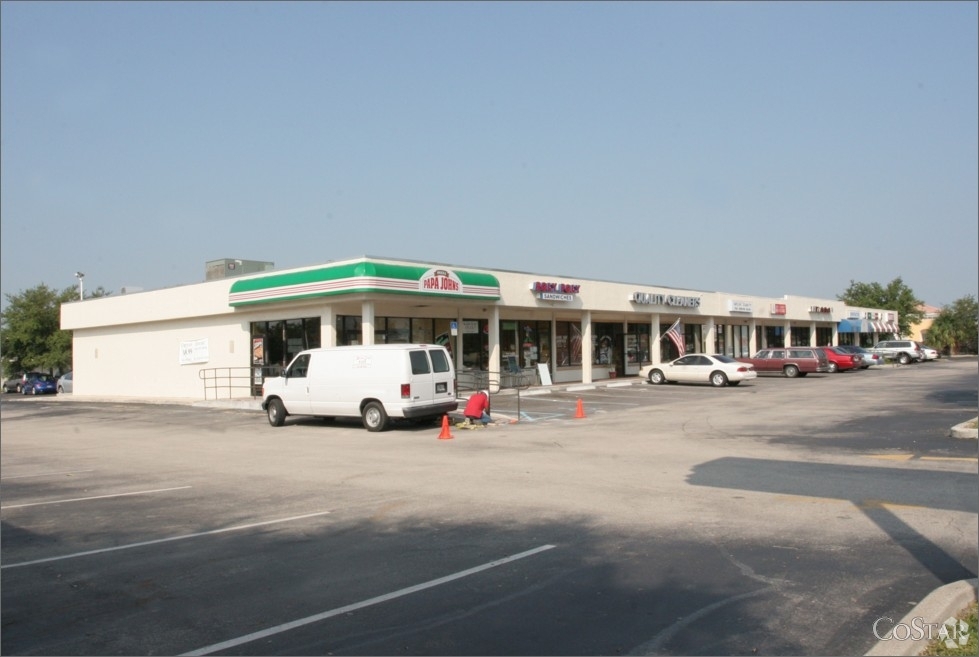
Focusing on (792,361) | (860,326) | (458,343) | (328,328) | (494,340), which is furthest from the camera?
(860,326)

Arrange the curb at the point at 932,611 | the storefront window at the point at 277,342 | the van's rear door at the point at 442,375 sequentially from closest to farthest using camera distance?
1. the curb at the point at 932,611
2. the van's rear door at the point at 442,375
3. the storefront window at the point at 277,342

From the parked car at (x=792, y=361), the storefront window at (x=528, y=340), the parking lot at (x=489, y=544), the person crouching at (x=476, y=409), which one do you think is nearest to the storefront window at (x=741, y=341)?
the parked car at (x=792, y=361)

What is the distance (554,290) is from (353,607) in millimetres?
27617

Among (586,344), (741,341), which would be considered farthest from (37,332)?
(741,341)

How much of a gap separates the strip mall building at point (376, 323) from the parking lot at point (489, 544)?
10559 mm

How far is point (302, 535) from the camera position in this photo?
28.4 ft

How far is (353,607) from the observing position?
6102 mm

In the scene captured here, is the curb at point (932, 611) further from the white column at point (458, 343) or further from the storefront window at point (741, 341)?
the storefront window at point (741, 341)

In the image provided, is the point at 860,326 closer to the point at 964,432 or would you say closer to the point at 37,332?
the point at 964,432

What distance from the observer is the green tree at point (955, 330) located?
75438 mm

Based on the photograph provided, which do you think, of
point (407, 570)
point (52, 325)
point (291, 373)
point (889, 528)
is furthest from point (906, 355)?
point (52, 325)

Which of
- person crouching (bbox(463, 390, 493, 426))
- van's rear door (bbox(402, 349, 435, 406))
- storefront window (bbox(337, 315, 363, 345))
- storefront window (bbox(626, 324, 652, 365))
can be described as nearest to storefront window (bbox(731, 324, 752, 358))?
storefront window (bbox(626, 324, 652, 365))

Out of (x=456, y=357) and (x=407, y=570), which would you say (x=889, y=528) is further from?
(x=456, y=357)

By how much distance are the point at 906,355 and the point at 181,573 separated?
195 ft
